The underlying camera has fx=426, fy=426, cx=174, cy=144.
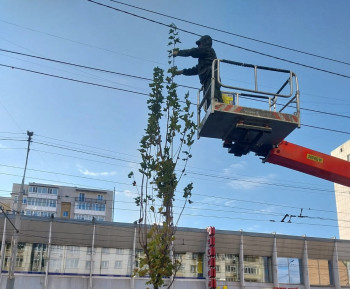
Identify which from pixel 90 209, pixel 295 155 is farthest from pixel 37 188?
pixel 295 155

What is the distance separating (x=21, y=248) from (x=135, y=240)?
887 centimetres

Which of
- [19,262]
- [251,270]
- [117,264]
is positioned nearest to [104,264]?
[117,264]

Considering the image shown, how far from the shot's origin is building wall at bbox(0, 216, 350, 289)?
108ft

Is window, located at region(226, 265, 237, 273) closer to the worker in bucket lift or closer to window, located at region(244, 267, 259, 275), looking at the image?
window, located at region(244, 267, 259, 275)

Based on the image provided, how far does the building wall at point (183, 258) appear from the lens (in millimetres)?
32844

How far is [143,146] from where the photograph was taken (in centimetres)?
993

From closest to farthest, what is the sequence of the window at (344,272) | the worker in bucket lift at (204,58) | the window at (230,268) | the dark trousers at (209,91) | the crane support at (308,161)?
the dark trousers at (209,91) < the worker in bucket lift at (204,58) < the crane support at (308,161) < the window at (230,268) < the window at (344,272)

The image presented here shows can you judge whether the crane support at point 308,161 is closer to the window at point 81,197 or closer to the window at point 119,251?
the window at point 119,251

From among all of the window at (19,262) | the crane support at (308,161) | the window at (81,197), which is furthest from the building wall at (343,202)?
the crane support at (308,161)

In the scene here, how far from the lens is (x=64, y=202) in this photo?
9631 cm

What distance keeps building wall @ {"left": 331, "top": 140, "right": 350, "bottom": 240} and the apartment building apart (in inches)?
1911

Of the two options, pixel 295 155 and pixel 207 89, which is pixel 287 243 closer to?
pixel 295 155

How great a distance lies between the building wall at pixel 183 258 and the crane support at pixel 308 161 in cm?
1816

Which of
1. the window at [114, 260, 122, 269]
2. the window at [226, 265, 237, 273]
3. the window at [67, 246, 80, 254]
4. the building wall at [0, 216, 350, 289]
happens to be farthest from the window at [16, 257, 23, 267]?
the window at [226, 265, 237, 273]
